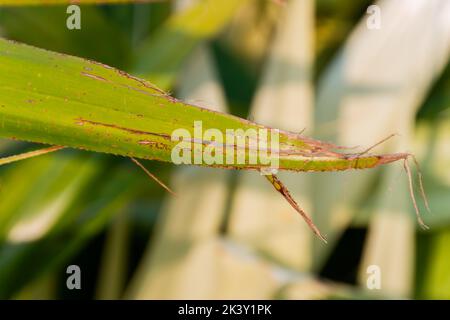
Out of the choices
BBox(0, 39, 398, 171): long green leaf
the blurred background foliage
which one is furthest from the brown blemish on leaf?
the blurred background foliage

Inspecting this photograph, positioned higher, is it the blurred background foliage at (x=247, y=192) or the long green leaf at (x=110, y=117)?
the blurred background foliage at (x=247, y=192)

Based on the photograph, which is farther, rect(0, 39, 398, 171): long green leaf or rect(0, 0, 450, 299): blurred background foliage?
rect(0, 0, 450, 299): blurred background foliage

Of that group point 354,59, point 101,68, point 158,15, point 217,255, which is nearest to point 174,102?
point 101,68

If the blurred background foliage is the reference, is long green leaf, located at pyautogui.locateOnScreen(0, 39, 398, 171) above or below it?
below

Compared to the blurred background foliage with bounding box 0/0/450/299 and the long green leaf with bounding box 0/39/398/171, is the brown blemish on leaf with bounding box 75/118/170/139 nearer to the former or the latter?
the long green leaf with bounding box 0/39/398/171

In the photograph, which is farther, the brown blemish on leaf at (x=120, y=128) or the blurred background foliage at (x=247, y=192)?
the blurred background foliage at (x=247, y=192)

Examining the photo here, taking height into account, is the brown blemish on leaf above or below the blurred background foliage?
below

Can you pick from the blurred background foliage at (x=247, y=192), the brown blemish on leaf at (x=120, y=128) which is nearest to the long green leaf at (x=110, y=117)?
the brown blemish on leaf at (x=120, y=128)

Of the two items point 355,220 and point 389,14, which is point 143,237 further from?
point 389,14

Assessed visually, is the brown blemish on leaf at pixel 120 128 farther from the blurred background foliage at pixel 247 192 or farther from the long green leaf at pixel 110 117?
the blurred background foliage at pixel 247 192
